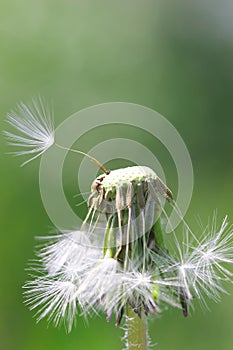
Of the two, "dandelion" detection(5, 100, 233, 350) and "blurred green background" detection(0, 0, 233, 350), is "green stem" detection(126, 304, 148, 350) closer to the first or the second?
"dandelion" detection(5, 100, 233, 350)

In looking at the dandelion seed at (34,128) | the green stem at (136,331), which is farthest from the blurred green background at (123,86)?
the green stem at (136,331)

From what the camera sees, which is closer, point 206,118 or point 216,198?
point 216,198

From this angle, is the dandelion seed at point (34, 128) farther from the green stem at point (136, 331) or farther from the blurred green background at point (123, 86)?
the blurred green background at point (123, 86)

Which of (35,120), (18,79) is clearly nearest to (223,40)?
(18,79)

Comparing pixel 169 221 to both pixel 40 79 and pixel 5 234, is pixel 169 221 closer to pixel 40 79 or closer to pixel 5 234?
pixel 5 234

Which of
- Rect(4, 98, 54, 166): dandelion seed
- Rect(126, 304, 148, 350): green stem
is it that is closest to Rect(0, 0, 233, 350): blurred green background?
Rect(4, 98, 54, 166): dandelion seed

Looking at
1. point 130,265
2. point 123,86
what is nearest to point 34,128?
point 130,265
